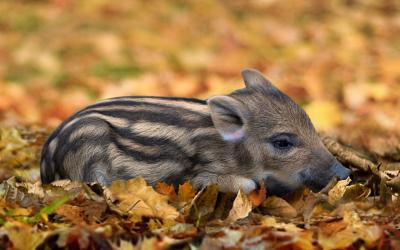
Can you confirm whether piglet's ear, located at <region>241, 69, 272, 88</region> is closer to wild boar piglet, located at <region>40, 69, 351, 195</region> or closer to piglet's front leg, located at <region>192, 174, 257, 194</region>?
wild boar piglet, located at <region>40, 69, 351, 195</region>

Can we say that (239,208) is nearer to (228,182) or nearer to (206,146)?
(228,182)

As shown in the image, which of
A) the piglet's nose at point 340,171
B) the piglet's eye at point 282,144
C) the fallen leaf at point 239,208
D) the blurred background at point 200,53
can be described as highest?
the blurred background at point 200,53

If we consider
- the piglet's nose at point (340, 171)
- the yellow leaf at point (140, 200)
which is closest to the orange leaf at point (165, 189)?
the yellow leaf at point (140, 200)

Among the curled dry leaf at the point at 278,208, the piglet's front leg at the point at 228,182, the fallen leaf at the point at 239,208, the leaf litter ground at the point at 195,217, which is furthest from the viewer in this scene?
the piglet's front leg at the point at 228,182

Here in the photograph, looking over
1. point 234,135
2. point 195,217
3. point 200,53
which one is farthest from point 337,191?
point 200,53

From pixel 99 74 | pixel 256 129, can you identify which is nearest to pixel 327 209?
pixel 256 129

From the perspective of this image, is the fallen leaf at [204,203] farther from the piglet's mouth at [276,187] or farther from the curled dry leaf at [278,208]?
the piglet's mouth at [276,187]

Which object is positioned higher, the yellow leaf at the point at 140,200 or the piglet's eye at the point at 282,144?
the piglet's eye at the point at 282,144

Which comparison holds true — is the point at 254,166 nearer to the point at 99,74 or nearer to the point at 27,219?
the point at 27,219
